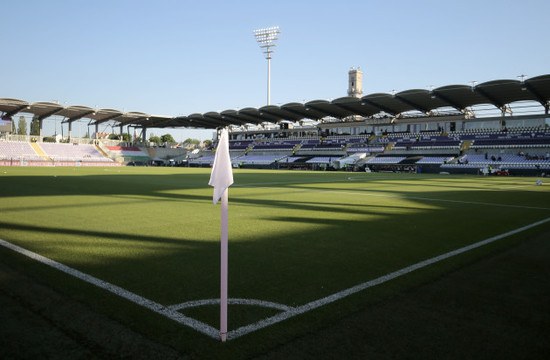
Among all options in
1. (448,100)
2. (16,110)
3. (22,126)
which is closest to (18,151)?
(16,110)

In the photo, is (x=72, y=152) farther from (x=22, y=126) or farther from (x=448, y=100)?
(x=22, y=126)

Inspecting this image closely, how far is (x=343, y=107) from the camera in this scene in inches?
2559

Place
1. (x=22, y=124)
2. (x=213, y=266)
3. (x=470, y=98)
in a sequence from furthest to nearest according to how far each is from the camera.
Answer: (x=22, y=124) < (x=470, y=98) < (x=213, y=266)

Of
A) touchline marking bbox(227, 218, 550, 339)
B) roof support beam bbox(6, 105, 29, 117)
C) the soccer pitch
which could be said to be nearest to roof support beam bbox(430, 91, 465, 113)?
the soccer pitch

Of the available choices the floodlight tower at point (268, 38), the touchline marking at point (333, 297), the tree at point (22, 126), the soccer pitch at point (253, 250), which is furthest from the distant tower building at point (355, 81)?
the touchline marking at point (333, 297)

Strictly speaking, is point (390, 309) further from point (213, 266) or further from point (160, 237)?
point (160, 237)

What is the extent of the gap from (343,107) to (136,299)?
210 feet

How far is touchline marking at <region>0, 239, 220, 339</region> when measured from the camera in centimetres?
357

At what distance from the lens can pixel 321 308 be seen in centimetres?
408

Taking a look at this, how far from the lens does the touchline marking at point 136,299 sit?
357 cm

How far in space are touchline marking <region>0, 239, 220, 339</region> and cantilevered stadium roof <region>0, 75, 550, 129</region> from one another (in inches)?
2095

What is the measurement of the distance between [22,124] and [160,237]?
524 ft

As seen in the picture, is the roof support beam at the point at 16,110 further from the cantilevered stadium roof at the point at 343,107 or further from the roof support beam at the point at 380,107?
the roof support beam at the point at 380,107

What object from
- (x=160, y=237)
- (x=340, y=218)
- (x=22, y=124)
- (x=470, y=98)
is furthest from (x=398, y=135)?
(x=22, y=124)
